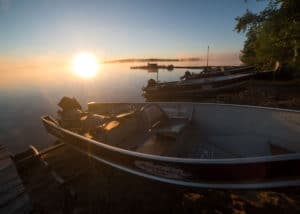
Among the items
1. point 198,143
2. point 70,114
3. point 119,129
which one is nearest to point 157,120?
point 119,129

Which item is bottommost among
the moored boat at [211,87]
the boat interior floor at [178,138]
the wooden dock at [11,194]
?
the wooden dock at [11,194]

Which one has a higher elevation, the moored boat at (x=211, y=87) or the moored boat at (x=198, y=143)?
the moored boat at (x=211, y=87)

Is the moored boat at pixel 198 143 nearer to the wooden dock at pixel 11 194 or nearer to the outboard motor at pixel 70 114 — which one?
the outboard motor at pixel 70 114

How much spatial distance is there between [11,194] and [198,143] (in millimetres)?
5136

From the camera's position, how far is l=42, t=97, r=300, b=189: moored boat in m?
2.91

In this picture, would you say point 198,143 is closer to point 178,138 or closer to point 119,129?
point 178,138

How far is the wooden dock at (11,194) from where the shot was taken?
326 cm

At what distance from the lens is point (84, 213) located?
3.88m

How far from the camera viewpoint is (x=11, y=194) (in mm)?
3533

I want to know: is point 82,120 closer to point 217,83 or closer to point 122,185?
point 122,185

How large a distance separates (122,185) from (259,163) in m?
3.56

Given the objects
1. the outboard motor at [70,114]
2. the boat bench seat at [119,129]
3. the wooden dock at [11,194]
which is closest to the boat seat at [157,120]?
the boat bench seat at [119,129]

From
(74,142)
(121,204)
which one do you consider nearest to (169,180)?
(121,204)

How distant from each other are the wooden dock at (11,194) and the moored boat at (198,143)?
1.71 m
